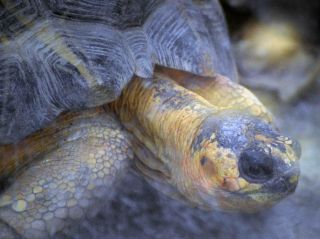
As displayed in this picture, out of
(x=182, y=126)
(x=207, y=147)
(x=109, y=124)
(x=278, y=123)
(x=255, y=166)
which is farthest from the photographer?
(x=278, y=123)

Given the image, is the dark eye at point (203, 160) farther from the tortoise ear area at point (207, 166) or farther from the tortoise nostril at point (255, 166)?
the tortoise nostril at point (255, 166)

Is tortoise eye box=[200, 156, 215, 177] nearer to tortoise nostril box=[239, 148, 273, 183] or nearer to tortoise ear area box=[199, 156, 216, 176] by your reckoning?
tortoise ear area box=[199, 156, 216, 176]

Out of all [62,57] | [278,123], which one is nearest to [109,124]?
[62,57]

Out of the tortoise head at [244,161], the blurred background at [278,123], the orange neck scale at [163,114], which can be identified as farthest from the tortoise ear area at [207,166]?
the blurred background at [278,123]

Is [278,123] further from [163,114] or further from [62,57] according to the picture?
[62,57]

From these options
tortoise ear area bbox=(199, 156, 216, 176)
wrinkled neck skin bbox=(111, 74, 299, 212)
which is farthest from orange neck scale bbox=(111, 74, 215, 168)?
tortoise ear area bbox=(199, 156, 216, 176)

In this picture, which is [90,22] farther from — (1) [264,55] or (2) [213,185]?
(1) [264,55]

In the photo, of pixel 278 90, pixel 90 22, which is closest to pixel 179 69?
pixel 90 22
